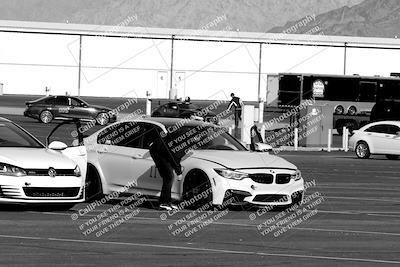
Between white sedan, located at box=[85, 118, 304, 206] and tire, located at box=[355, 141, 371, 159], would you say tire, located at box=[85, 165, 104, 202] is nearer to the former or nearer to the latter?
white sedan, located at box=[85, 118, 304, 206]

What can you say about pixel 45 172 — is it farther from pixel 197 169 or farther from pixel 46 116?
pixel 46 116

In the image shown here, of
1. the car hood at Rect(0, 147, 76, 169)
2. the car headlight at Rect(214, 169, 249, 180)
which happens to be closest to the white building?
the car headlight at Rect(214, 169, 249, 180)

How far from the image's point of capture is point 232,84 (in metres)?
98.1

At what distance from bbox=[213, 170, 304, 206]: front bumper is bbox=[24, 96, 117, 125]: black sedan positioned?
3698cm

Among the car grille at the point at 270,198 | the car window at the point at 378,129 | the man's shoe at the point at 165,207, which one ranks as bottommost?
the car window at the point at 378,129

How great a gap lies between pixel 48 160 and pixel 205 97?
272 ft

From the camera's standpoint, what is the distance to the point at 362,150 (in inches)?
1570

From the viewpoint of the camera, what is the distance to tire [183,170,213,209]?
18.0 metres

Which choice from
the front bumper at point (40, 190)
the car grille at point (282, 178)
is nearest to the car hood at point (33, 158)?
the front bumper at point (40, 190)

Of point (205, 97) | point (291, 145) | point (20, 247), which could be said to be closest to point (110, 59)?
point (205, 97)

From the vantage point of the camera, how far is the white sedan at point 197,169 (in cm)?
1797

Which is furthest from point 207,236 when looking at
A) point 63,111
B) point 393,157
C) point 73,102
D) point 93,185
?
point 73,102

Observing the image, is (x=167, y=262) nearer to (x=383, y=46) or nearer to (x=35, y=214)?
(x=35, y=214)

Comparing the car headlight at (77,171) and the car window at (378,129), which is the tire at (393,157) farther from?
the car headlight at (77,171)
